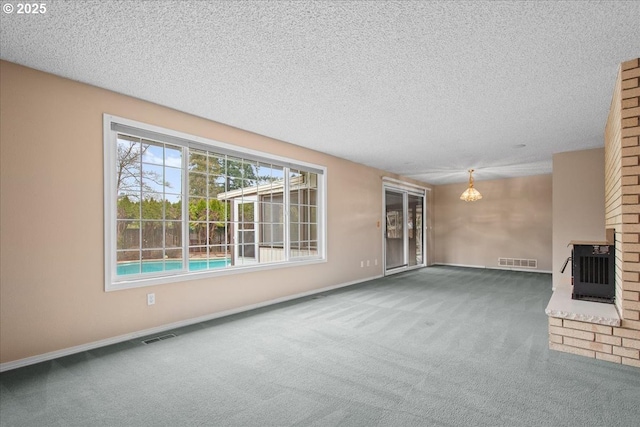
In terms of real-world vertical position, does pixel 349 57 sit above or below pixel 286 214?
above

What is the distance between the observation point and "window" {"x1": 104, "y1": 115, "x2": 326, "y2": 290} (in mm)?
3344

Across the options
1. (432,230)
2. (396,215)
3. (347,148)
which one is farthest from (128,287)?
(432,230)

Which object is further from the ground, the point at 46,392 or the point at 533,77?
the point at 533,77

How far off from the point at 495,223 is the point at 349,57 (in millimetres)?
7886

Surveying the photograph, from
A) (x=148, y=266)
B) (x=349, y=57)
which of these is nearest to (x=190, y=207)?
(x=148, y=266)

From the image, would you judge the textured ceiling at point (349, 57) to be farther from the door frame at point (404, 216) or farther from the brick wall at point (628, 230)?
the door frame at point (404, 216)

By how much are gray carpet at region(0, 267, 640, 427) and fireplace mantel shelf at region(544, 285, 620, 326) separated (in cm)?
35

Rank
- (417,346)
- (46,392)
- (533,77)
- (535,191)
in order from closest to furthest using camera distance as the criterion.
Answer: (46,392) < (533,77) < (417,346) < (535,191)

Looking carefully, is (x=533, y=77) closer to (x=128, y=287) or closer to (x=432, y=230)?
(x=128, y=287)

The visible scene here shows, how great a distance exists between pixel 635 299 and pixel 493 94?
2213mm

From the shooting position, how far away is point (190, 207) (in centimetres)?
391

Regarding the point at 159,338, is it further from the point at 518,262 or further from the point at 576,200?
the point at 518,262

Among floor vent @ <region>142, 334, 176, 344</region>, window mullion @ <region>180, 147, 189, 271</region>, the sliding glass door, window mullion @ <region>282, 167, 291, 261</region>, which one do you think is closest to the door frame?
the sliding glass door

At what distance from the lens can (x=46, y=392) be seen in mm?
2244
